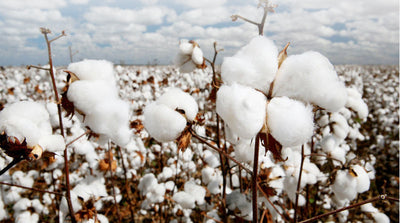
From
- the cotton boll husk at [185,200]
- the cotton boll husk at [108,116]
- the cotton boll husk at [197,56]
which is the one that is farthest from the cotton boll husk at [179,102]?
the cotton boll husk at [185,200]

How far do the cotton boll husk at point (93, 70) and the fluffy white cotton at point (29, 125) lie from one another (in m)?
0.23

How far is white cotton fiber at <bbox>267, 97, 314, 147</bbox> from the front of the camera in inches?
25.9

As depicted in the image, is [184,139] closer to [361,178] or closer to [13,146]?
[13,146]

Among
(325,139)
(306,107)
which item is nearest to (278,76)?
(306,107)

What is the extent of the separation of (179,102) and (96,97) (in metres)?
0.30

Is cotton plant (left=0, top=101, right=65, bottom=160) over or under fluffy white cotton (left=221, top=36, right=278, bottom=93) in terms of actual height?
under

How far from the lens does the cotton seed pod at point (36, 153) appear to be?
880mm

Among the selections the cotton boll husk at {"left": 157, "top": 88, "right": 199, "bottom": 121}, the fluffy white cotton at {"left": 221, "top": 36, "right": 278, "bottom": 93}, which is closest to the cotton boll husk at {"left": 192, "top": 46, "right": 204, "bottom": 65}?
the cotton boll husk at {"left": 157, "top": 88, "right": 199, "bottom": 121}

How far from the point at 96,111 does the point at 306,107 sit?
63cm

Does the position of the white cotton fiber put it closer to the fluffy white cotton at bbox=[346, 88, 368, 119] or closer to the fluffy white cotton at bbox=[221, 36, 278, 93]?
the fluffy white cotton at bbox=[221, 36, 278, 93]

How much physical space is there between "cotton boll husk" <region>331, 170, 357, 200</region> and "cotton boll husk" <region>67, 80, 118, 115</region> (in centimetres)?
154

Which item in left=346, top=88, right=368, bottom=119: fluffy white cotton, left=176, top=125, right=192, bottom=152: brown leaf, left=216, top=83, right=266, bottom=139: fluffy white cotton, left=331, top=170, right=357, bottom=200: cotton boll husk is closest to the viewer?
left=216, top=83, right=266, bottom=139: fluffy white cotton

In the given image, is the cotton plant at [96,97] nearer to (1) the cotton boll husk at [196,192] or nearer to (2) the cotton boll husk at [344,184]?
(2) the cotton boll husk at [344,184]

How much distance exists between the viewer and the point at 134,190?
423cm
